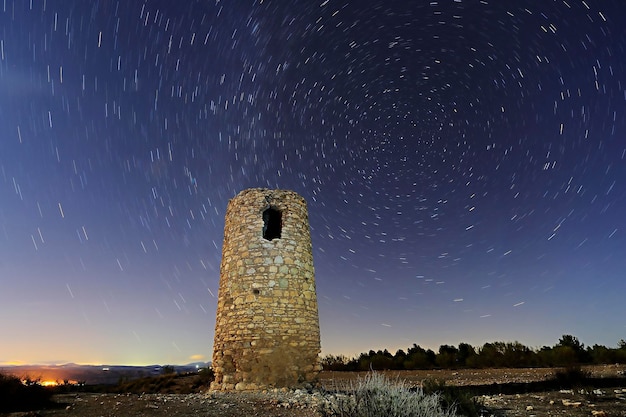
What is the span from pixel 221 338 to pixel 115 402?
13.1 feet

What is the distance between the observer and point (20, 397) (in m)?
7.03

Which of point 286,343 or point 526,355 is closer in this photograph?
point 286,343

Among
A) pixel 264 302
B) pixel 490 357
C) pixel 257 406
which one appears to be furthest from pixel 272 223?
pixel 490 357

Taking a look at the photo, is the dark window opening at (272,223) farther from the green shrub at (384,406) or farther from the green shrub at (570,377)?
the green shrub at (570,377)

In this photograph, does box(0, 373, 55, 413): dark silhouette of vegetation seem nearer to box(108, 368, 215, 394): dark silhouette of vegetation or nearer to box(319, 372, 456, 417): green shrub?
box(319, 372, 456, 417): green shrub

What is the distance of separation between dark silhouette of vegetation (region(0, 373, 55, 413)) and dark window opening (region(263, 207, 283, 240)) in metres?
7.39

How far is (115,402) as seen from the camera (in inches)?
289

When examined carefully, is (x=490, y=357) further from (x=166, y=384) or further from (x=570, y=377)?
(x=166, y=384)

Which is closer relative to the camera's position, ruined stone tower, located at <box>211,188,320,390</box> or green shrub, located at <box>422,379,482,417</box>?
green shrub, located at <box>422,379,482,417</box>

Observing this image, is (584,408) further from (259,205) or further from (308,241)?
(259,205)

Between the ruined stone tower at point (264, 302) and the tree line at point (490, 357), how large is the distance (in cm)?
837

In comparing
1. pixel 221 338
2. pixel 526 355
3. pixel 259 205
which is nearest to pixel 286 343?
pixel 221 338

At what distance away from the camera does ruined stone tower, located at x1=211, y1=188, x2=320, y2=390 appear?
10.4 meters

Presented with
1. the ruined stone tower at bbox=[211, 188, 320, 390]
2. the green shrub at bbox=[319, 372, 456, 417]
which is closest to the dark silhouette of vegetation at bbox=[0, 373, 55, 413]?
the ruined stone tower at bbox=[211, 188, 320, 390]
